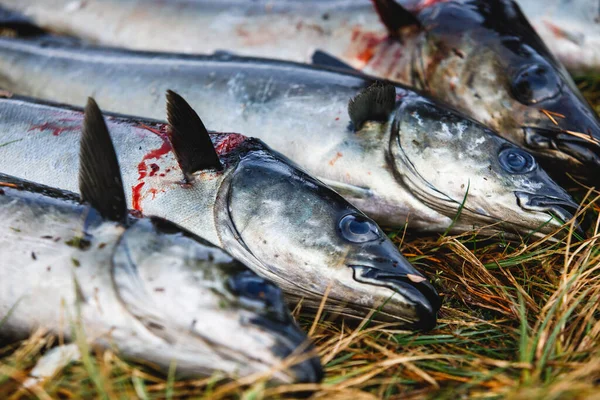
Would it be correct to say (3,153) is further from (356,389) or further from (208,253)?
(356,389)

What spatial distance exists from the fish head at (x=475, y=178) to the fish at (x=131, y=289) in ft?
4.66

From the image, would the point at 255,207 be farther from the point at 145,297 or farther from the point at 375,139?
the point at 375,139

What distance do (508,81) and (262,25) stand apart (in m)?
2.03

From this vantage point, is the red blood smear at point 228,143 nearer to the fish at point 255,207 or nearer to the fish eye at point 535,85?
the fish at point 255,207

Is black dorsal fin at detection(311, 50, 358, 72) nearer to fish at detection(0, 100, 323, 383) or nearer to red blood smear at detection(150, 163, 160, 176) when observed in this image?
red blood smear at detection(150, 163, 160, 176)

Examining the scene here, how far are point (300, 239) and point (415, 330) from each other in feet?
2.08

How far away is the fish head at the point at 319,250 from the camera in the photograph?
259 cm

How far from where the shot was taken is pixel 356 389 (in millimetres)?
2252

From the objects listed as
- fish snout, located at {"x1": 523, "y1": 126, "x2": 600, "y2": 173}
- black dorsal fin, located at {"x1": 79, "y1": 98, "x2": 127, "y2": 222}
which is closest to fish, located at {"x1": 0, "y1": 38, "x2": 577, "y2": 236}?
fish snout, located at {"x1": 523, "y1": 126, "x2": 600, "y2": 173}

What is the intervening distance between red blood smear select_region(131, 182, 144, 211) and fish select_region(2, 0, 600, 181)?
7.22 ft

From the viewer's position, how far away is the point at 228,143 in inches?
122

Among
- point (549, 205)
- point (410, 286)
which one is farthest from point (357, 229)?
point (549, 205)

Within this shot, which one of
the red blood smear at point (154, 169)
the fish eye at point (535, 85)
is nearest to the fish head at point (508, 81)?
the fish eye at point (535, 85)

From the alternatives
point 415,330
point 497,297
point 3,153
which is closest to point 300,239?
point 415,330
